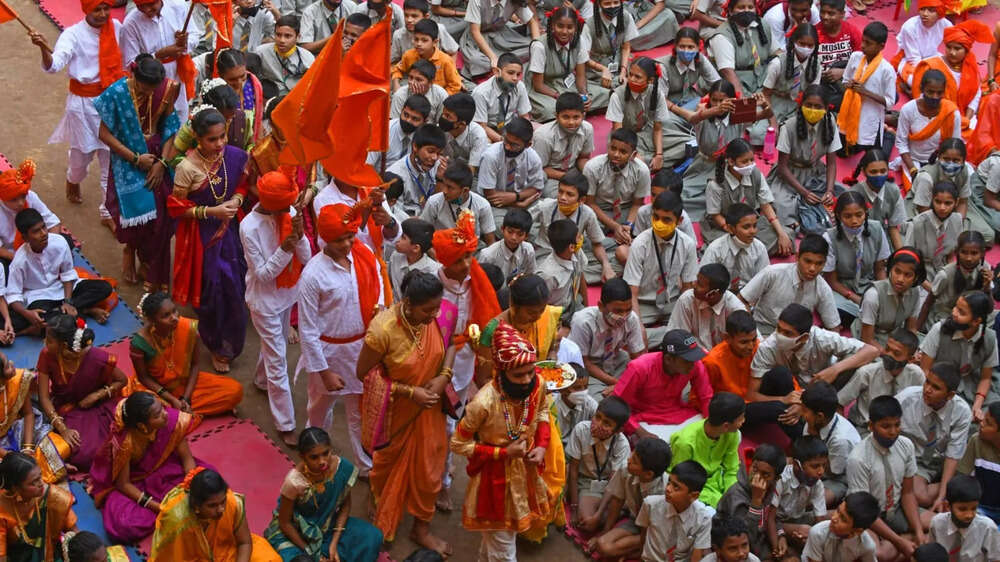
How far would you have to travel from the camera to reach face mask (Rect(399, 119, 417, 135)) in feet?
29.3

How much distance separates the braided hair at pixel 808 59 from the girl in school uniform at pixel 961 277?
2212 mm

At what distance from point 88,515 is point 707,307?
3387 millimetres

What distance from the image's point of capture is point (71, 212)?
8938 mm

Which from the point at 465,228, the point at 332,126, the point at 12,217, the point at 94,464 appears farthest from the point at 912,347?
the point at 12,217

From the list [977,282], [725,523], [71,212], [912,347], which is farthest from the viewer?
[71,212]

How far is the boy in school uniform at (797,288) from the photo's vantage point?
809 cm

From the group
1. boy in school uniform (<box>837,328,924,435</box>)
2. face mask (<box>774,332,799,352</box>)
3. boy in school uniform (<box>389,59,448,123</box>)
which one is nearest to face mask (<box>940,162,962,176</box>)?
boy in school uniform (<box>837,328,924,435</box>)

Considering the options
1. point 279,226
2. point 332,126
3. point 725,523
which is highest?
point 332,126

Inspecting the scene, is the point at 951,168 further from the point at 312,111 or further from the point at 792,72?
the point at 312,111

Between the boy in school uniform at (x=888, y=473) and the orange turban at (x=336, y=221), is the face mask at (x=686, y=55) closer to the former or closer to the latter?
the boy in school uniform at (x=888, y=473)

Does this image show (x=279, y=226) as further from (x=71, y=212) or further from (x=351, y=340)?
(x=71, y=212)

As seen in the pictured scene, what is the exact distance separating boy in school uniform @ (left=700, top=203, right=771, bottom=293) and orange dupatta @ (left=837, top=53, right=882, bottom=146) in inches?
75.8

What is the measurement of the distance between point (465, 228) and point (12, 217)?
9.06ft

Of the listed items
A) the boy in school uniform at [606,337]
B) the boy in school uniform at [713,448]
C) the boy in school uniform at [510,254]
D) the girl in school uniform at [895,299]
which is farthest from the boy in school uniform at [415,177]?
the girl in school uniform at [895,299]
